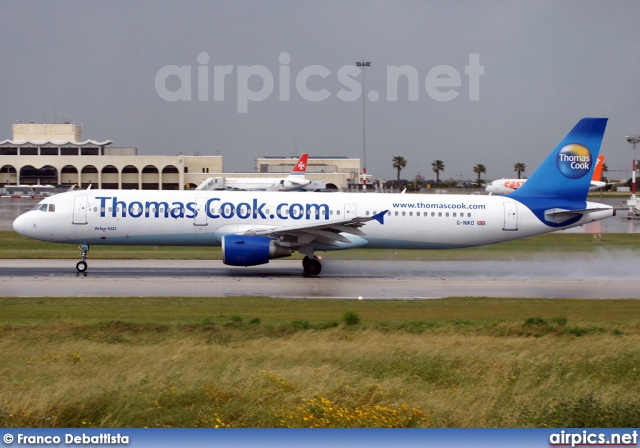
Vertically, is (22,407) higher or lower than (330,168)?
lower

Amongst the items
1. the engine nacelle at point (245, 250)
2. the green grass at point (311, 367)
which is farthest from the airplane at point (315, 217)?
the green grass at point (311, 367)

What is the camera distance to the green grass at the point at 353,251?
3459 cm

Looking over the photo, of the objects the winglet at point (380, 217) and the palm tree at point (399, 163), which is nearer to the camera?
the winglet at point (380, 217)

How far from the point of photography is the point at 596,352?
548 inches

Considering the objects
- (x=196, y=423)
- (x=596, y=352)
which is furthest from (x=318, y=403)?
(x=596, y=352)

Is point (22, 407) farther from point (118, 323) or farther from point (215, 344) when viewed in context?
point (118, 323)

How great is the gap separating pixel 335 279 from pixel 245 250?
12.1ft

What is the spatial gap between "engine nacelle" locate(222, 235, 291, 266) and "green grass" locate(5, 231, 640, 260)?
7.93m

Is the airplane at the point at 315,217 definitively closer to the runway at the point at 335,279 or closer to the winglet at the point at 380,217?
the winglet at the point at 380,217

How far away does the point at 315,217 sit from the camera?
1133 inches

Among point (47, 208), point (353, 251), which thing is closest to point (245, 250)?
point (47, 208)

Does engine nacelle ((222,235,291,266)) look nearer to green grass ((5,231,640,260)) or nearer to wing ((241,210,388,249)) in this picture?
wing ((241,210,388,249))

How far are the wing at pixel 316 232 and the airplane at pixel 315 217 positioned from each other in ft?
0.14

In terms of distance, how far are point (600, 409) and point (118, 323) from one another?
10.8 meters
